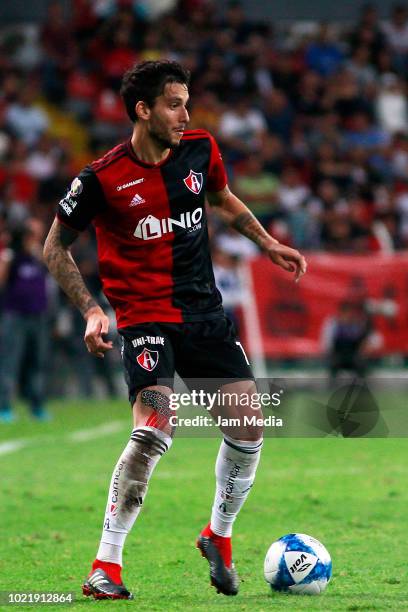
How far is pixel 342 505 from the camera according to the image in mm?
9234

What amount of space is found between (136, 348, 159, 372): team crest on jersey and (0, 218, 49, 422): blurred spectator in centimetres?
1023

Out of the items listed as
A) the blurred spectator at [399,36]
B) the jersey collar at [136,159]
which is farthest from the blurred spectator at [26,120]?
the jersey collar at [136,159]

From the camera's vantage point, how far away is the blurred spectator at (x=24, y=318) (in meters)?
16.3

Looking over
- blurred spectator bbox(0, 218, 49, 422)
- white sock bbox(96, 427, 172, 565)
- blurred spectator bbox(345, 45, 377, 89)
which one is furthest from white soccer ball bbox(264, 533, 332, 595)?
blurred spectator bbox(345, 45, 377, 89)

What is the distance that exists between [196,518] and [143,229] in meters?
3.16

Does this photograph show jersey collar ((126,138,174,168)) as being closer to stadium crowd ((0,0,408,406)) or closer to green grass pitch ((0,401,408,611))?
green grass pitch ((0,401,408,611))

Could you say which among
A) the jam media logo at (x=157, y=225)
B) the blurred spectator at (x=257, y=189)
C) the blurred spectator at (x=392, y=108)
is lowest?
the jam media logo at (x=157, y=225)

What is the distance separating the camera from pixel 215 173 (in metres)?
6.59

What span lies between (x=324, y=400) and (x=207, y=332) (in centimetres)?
115

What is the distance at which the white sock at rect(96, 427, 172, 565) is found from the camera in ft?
19.4

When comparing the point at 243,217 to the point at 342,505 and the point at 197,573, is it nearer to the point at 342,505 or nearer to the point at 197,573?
the point at 197,573

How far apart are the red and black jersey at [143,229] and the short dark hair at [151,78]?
11.0 inches

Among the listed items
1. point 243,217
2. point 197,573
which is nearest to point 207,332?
point 243,217

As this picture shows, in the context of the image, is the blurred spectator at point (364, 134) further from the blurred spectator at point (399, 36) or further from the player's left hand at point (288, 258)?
the player's left hand at point (288, 258)
